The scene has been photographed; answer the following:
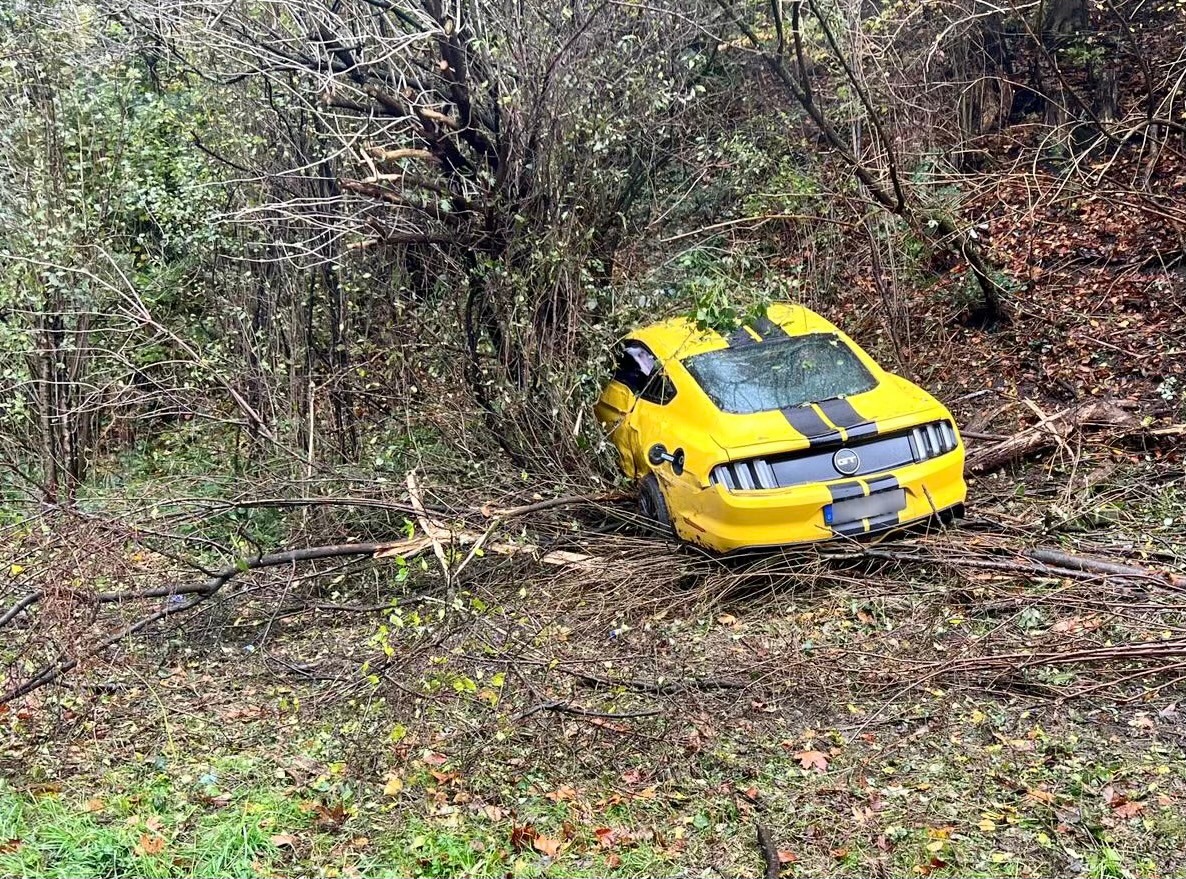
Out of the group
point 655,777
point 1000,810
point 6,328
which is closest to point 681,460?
point 655,777

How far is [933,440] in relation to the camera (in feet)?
20.9

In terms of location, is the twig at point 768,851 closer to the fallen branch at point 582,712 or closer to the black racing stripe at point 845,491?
the fallen branch at point 582,712

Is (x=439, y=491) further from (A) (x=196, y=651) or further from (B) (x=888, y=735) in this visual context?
(B) (x=888, y=735)

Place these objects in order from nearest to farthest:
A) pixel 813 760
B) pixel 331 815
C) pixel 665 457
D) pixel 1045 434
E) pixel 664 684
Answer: pixel 331 815
pixel 813 760
pixel 664 684
pixel 665 457
pixel 1045 434

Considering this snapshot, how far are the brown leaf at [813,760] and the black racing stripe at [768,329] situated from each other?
12.0 ft

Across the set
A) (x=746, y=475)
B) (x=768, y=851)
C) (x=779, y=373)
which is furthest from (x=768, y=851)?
(x=779, y=373)

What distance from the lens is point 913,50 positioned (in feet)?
38.9

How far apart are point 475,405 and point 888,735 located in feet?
15.6

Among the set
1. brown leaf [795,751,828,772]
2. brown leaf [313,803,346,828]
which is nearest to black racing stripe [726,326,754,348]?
brown leaf [795,751,828,772]

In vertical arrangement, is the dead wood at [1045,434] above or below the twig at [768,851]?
above

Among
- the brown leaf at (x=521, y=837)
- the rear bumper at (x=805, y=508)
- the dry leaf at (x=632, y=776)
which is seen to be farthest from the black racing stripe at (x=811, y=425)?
the brown leaf at (x=521, y=837)

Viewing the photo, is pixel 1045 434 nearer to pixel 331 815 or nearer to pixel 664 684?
pixel 664 684

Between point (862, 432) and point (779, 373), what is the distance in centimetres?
93

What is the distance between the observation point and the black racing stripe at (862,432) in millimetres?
6160
